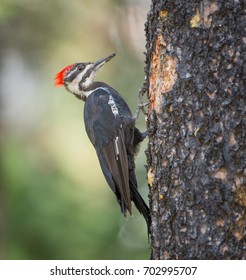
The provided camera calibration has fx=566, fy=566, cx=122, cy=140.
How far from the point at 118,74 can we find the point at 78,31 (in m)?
0.87

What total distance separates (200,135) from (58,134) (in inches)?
169

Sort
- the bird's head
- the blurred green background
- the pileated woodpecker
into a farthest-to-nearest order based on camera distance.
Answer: the blurred green background < the bird's head < the pileated woodpecker

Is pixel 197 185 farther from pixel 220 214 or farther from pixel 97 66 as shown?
pixel 97 66

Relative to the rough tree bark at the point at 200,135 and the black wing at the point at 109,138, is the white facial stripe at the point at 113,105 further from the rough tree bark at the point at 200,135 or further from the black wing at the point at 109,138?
the rough tree bark at the point at 200,135

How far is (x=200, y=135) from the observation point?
3189 millimetres

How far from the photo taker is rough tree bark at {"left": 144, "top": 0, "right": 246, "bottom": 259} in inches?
121

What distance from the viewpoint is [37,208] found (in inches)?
250

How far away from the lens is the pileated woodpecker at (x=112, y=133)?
4.54 metres

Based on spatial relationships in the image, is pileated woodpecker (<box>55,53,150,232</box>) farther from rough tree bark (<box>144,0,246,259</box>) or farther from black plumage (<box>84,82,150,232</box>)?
rough tree bark (<box>144,0,246,259</box>)

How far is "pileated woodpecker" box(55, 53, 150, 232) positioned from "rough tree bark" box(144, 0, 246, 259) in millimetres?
986

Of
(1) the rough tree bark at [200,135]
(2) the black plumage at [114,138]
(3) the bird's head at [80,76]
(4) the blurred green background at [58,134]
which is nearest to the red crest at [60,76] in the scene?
(3) the bird's head at [80,76]

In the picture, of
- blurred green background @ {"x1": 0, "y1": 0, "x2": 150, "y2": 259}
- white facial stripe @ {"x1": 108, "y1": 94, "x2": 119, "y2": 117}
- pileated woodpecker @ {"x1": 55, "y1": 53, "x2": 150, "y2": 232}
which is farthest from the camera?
blurred green background @ {"x1": 0, "y1": 0, "x2": 150, "y2": 259}

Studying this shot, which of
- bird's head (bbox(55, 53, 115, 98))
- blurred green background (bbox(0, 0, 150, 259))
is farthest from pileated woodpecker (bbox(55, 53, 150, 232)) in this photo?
blurred green background (bbox(0, 0, 150, 259))
